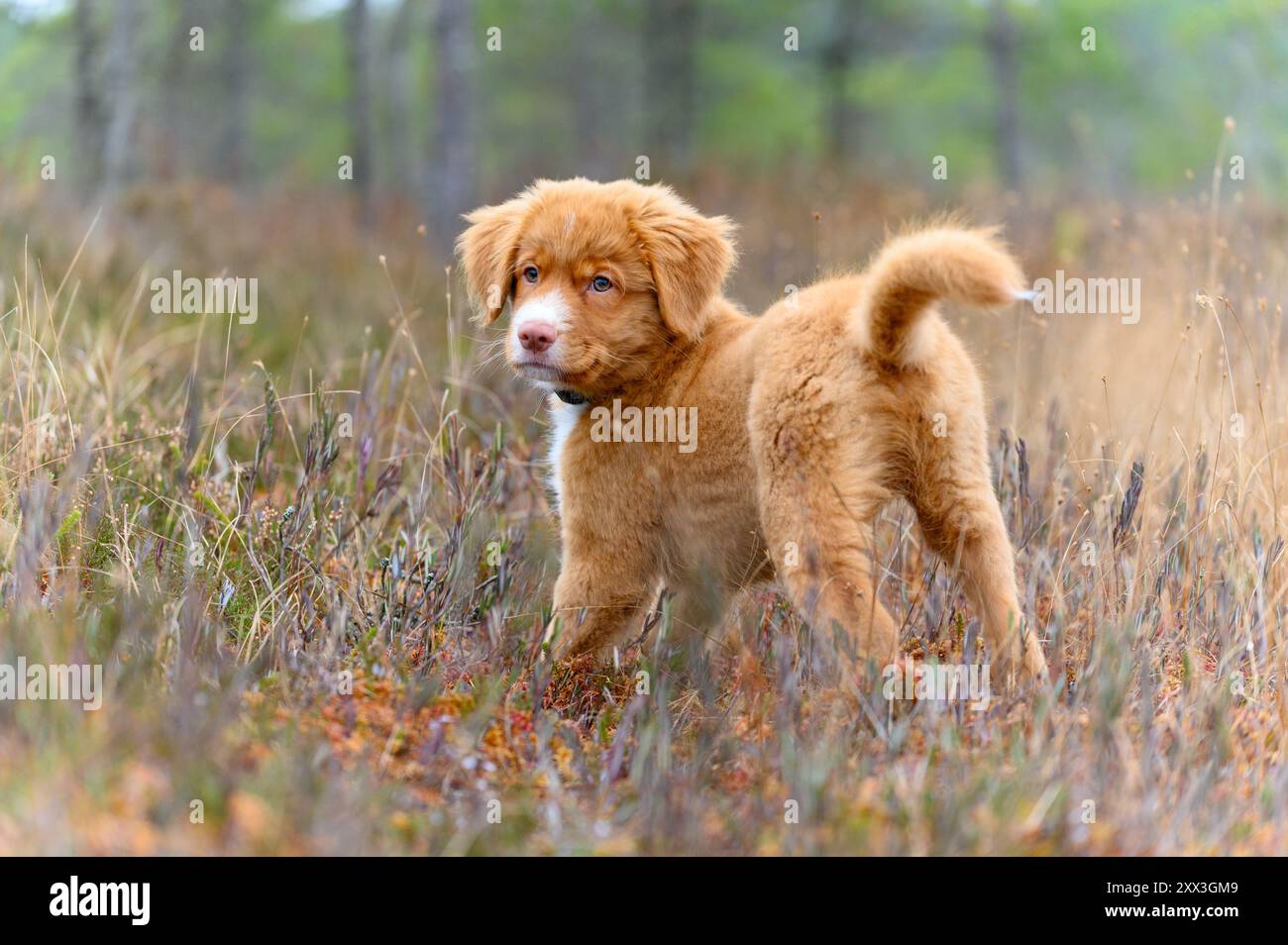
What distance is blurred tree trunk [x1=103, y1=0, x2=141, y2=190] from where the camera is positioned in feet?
32.4

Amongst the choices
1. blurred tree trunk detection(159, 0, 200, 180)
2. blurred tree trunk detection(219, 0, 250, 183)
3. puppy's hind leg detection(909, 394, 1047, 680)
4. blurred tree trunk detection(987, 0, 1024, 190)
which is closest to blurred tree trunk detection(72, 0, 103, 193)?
blurred tree trunk detection(159, 0, 200, 180)

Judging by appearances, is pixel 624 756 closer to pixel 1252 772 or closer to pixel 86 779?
pixel 86 779

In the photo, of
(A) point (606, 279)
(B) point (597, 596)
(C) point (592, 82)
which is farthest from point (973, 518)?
(C) point (592, 82)

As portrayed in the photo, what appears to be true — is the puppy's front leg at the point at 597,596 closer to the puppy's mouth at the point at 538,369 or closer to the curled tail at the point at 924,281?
the puppy's mouth at the point at 538,369

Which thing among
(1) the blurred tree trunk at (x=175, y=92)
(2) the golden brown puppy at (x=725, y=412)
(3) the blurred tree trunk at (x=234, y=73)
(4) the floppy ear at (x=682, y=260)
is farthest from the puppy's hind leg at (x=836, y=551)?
(3) the blurred tree trunk at (x=234, y=73)

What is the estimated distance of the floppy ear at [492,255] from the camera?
424 centimetres

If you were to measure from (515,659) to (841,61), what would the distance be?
20.1 metres

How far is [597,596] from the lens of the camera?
3992mm

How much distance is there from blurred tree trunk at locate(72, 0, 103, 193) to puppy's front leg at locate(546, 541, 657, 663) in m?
7.98

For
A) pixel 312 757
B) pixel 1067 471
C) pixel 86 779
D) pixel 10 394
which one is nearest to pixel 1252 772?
pixel 1067 471

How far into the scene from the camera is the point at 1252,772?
3373 mm

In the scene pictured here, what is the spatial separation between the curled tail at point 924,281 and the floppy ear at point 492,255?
1336 mm

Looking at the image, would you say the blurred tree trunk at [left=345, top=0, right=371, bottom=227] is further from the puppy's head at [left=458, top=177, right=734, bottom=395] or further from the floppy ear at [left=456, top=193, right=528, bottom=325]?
the puppy's head at [left=458, top=177, right=734, bottom=395]

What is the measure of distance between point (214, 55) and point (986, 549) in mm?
31467
